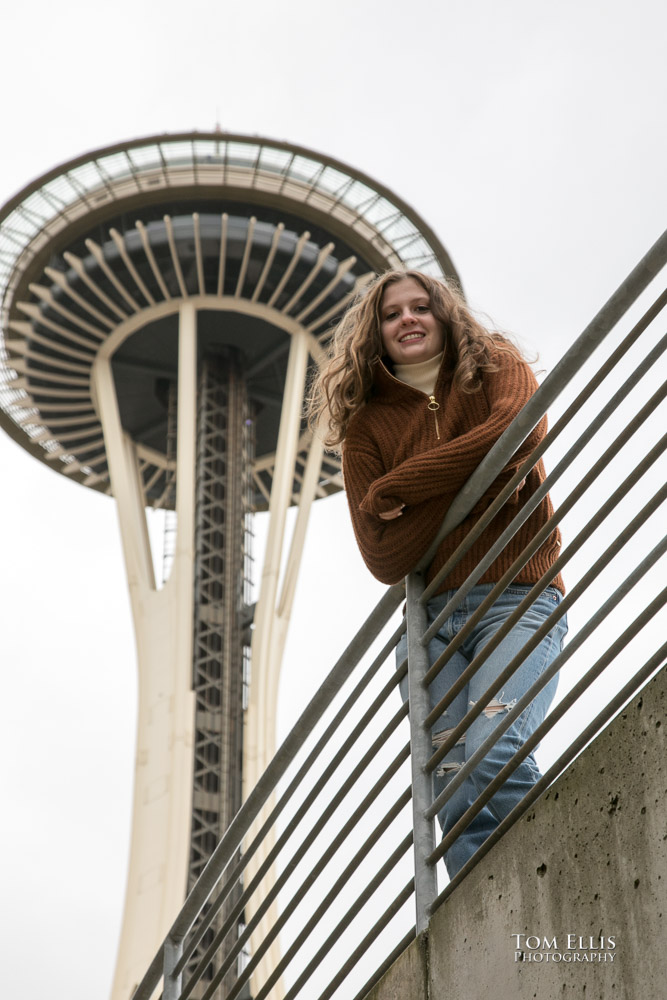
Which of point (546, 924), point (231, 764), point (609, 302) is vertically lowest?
point (546, 924)

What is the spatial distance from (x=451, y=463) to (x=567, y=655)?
2.67ft

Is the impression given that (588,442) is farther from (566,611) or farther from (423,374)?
(423,374)

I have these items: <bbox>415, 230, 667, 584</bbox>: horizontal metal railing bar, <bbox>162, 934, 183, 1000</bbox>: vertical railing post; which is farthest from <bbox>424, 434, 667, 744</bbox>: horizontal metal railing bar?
<bbox>162, 934, 183, 1000</bbox>: vertical railing post

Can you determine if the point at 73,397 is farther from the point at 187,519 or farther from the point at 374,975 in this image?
the point at 374,975

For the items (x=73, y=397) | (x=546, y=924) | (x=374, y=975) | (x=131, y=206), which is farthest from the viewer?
(x=73, y=397)

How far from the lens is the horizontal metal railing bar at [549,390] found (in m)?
2.55

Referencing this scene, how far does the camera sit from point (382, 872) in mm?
2926

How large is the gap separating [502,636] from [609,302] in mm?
675

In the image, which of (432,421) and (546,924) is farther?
(432,421)

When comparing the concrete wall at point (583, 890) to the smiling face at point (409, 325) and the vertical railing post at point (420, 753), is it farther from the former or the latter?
the smiling face at point (409, 325)

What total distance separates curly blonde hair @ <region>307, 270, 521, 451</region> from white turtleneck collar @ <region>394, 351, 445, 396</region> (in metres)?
0.05

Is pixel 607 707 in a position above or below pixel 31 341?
below

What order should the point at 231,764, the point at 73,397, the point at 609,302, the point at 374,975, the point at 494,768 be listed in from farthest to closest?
the point at 73,397 < the point at 231,764 < the point at 374,975 < the point at 494,768 < the point at 609,302

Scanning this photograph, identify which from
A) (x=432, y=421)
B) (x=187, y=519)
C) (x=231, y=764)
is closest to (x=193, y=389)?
(x=187, y=519)
